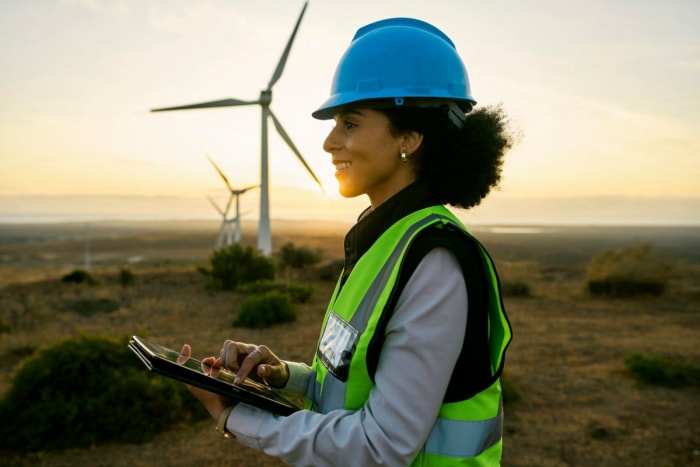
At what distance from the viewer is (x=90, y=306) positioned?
16.0 m

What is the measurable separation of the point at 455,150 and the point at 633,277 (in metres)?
19.9

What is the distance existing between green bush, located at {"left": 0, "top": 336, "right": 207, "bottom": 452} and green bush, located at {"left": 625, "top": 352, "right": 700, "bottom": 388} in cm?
680

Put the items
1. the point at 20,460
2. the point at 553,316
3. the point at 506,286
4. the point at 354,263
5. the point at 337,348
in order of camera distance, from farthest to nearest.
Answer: the point at 506,286 → the point at 553,316 → the point at 20,460 → the point at 354,263 → the point at 337,348

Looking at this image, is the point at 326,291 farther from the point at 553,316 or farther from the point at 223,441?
the point at 223,441

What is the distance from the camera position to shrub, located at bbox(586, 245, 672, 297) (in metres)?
19.4

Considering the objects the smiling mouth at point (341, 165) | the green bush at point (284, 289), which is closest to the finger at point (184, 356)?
the smiling mouth at point (341, 165)

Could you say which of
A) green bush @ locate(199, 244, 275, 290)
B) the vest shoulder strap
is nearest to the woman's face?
the vest shoulder strap

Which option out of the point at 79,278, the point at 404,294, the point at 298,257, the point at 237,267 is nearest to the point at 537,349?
the point at 404,294

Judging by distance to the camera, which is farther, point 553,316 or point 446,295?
point 553,316

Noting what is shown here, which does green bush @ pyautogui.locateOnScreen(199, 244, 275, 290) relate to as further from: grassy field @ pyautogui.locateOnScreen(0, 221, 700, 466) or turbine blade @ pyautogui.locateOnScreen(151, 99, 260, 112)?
turbine blade @ pyautogui.locateOnScreen(151, 99, 260, 112)

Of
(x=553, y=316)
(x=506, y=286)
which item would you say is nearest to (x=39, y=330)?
(x=553, y=316)

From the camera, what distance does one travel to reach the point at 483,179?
211cm

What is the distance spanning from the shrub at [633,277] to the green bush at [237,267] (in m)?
12.3

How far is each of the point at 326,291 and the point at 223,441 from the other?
47.1ft
